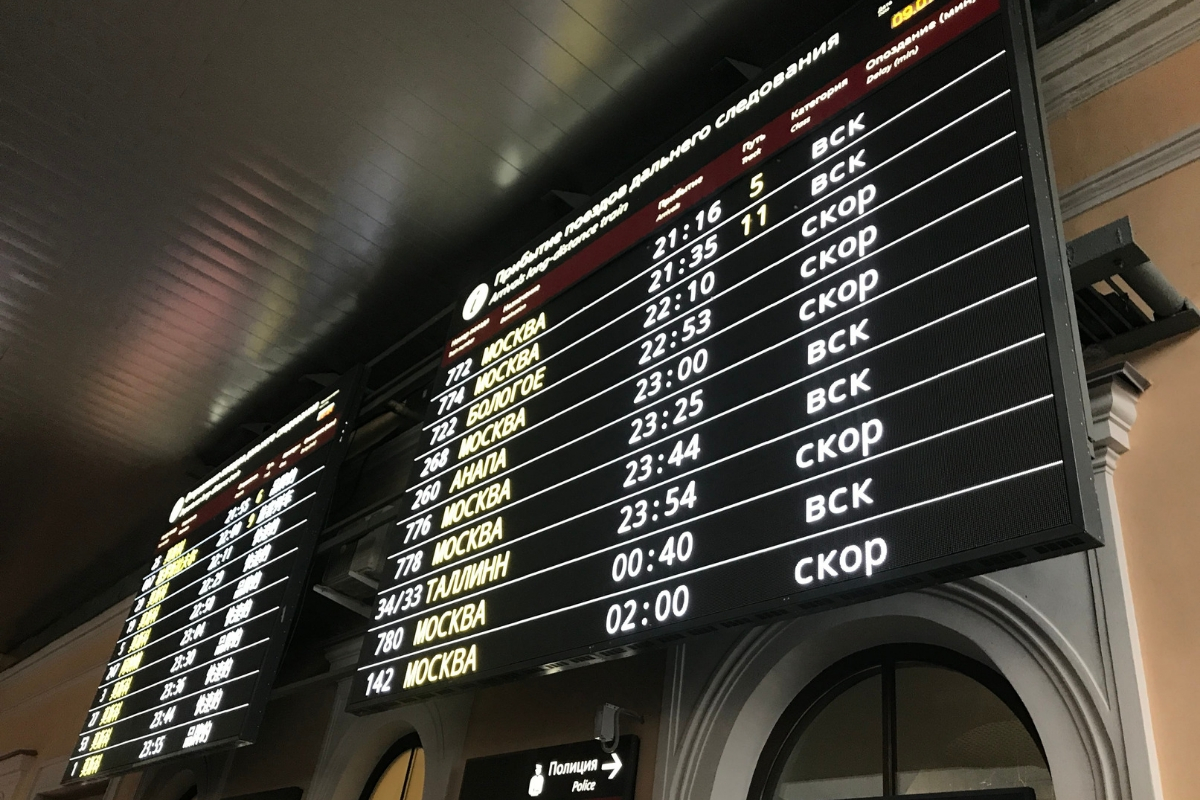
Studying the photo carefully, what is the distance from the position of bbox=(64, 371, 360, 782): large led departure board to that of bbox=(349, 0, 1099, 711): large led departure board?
1177 millimetres

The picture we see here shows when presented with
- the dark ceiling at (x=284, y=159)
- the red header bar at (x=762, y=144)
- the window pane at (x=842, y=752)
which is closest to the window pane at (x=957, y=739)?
the window pane at (x=842, y=752)

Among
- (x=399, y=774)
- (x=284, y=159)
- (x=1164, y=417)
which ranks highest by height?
(x=284, y=159)

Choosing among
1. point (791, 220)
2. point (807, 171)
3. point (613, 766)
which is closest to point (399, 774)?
point (613, 766)

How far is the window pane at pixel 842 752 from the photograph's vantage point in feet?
10.6

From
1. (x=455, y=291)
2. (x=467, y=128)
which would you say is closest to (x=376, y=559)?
(x=455, y=291)

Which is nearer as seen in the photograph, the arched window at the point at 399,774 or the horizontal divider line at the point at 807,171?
the horizontal divider line at the point at 807,171

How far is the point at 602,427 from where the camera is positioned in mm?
3828

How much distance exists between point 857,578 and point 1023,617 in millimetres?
665

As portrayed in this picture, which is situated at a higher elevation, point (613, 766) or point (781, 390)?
point (781, 390)

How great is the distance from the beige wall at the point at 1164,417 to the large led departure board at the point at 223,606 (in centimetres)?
411

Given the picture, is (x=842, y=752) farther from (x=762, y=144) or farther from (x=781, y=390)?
(x=762, y=144)

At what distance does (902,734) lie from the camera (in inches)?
126

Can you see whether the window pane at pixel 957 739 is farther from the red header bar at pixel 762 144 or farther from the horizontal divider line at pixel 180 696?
the horizontal divider line at pixel 180 696

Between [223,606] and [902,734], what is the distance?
4337mm
